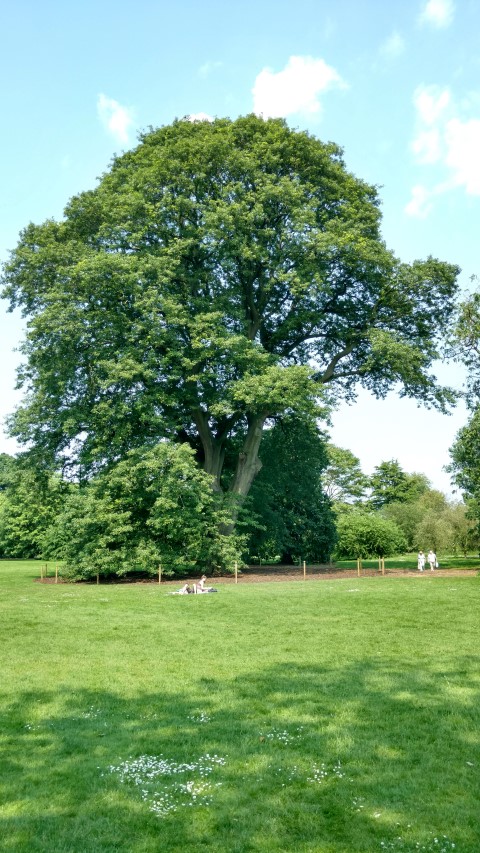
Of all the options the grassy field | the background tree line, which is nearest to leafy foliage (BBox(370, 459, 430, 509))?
the background tree line

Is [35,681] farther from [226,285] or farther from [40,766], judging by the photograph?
[226,285]

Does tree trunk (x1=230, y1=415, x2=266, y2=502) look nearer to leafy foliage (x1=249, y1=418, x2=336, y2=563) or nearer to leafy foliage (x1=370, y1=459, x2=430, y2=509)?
leafy foliage (x1=249, y1=418, x2=336, y2=563)

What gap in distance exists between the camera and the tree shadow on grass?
5.41 m

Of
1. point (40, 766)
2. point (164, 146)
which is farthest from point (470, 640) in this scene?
point (164, 146)

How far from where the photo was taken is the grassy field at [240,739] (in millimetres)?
5504

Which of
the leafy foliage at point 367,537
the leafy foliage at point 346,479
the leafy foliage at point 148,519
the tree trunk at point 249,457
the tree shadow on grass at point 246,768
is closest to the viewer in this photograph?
the tree shadow on grass at point 246,768

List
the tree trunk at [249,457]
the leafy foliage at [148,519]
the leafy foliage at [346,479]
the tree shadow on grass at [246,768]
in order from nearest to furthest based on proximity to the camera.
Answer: the tree shadow on grass at [246,768] < the leafy foliage at [148,519] < the tree trunk at [249,457] < the leafy foliage at [346,479]

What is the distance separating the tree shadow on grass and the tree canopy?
21.2 m

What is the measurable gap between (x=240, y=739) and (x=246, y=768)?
0.85 meters

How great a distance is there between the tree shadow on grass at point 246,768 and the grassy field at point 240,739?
2cm

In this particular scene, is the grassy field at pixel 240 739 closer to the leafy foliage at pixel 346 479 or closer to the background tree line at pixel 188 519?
the background tree line at pixel 188 519

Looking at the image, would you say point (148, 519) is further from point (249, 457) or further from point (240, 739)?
point (240, 739)

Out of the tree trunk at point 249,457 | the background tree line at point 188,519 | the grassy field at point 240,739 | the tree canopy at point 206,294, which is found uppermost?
the tree canopy at point 206,294

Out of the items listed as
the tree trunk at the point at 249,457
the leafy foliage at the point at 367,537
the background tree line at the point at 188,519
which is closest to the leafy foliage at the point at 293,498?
the background tree line at the point at 188,519
